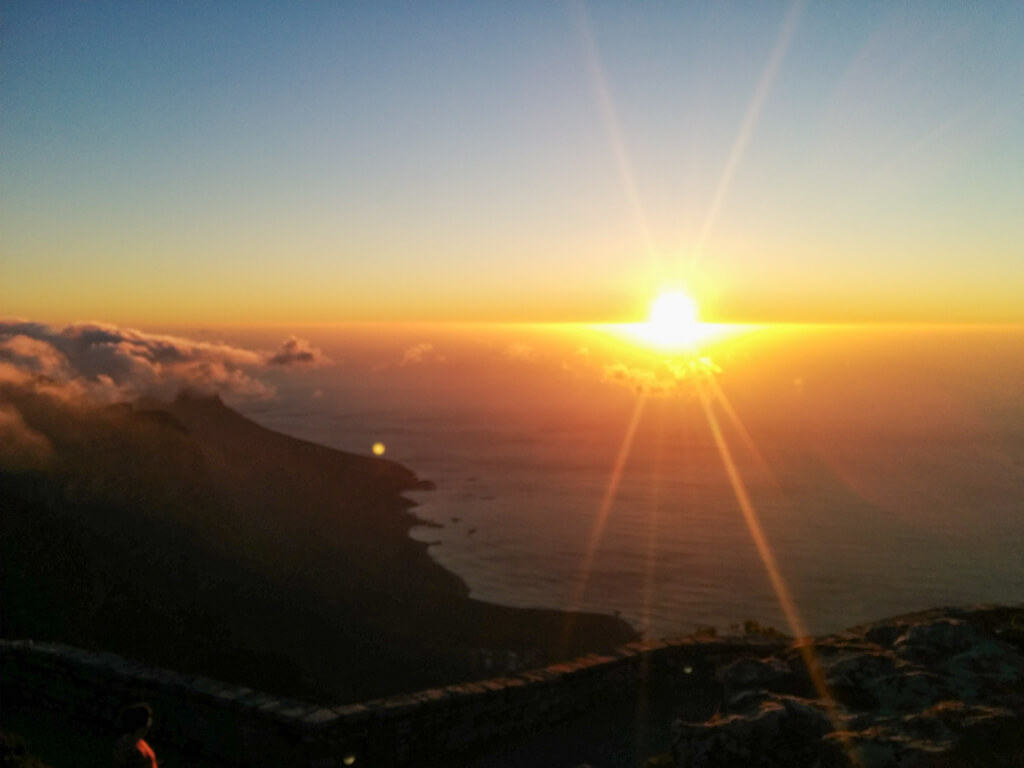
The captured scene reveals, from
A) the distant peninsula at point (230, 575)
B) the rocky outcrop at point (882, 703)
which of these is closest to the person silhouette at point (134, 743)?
the rocky outcrop at point (882, 703)

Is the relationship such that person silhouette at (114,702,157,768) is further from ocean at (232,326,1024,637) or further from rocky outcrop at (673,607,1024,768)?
ocean at (232,326,1024,637)

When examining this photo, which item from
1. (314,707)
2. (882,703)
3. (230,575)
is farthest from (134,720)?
(230,575)

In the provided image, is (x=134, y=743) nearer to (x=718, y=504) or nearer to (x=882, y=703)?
(x=882, y=703)

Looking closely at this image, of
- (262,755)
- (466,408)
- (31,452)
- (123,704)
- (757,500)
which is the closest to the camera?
(262,755)

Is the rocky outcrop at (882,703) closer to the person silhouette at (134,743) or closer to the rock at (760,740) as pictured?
the rock at (760,740)

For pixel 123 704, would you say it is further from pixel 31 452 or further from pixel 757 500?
pixel 757 500

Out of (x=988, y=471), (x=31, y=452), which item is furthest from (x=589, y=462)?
(x=31, y=452)
